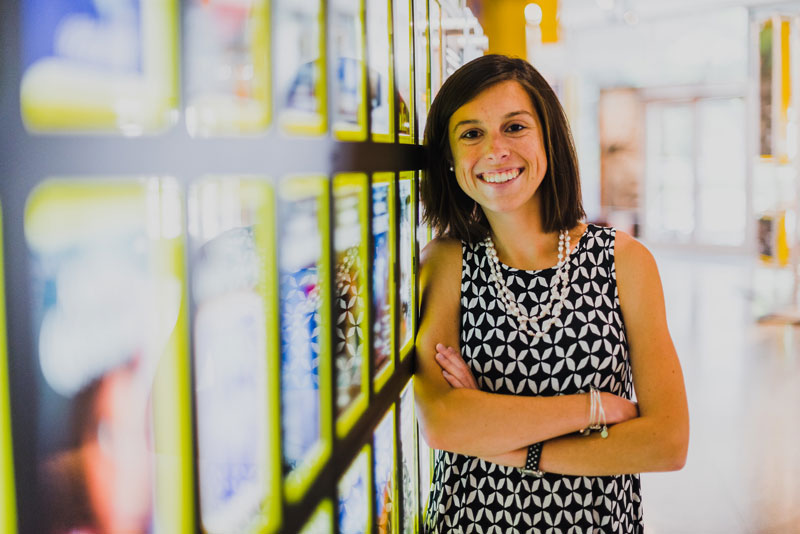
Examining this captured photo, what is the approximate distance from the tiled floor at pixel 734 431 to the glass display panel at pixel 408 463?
1.63 metres

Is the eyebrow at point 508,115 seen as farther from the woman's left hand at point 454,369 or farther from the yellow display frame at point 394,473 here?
the yellow display frame at point 394,473

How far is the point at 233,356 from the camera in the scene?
1.96 ft

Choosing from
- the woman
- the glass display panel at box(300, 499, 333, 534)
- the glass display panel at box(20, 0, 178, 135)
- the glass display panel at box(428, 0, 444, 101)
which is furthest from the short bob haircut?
the glass display panel at box(20, 0, 178, 135)

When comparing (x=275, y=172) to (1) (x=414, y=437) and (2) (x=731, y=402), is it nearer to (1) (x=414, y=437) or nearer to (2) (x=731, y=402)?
(1) (x=414, y=437)

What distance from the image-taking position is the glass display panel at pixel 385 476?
1.15m

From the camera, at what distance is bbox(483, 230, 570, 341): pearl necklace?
4.35ft

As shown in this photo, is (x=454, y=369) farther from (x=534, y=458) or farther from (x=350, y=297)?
(x=350, y=297)

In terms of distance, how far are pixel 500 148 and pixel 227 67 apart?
30.7 inches

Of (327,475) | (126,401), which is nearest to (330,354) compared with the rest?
(327,475)

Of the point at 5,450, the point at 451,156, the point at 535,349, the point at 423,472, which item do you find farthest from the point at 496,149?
the point at 5,450

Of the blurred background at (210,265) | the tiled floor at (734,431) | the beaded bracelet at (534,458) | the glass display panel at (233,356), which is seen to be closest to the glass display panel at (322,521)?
the blurred background at (210,265)

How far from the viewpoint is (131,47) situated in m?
0.45

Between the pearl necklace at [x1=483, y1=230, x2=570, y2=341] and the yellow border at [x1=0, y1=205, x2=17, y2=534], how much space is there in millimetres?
1045

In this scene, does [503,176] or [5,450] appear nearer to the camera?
[5,450]
